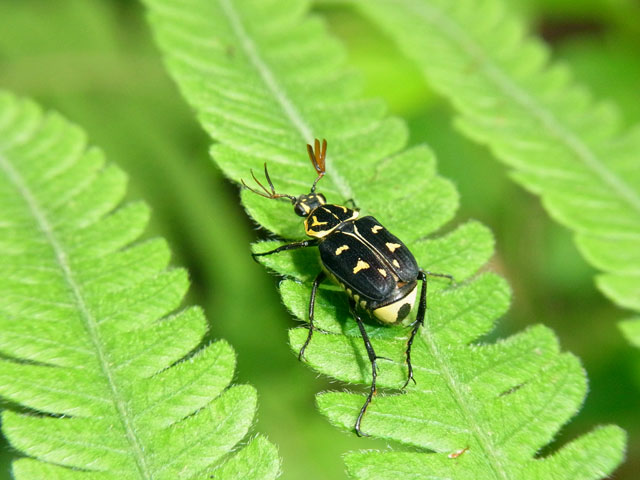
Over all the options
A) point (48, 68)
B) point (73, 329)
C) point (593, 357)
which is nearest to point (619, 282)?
point (593, 357)

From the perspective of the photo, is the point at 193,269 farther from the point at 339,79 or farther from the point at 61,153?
the point at 339,79

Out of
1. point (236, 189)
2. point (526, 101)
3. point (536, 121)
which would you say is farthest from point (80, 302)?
point (526, 101)

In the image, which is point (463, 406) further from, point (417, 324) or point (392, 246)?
point (392, 246)

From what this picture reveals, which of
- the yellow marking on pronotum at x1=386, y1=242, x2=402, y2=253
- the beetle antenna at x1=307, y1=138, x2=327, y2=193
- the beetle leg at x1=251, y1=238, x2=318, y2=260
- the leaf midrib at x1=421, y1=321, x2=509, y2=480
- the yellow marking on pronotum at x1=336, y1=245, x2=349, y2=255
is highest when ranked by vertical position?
the beetle antenna at x1=307, y1=138, x2=327, y2=193

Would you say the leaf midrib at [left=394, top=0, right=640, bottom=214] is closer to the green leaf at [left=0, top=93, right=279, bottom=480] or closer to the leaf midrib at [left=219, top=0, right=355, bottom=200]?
the leaf midrib at [left=219, top=0, right=355, bottom=200]

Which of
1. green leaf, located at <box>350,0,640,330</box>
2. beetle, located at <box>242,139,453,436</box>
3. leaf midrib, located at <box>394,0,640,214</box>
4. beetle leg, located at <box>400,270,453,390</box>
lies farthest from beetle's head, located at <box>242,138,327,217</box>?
leaf midrib, located at <box>394,0,640,214</box>

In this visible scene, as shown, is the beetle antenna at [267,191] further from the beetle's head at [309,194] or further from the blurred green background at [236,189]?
the blurred green background at [236,189]

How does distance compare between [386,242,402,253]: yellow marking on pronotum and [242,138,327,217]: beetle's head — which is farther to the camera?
[242,138,327,217]: beetle's head
